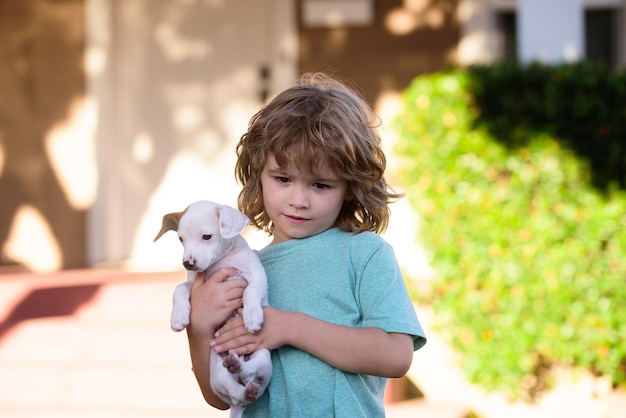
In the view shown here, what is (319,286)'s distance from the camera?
7.25 feet

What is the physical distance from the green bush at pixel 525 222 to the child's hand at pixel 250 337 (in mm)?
3298

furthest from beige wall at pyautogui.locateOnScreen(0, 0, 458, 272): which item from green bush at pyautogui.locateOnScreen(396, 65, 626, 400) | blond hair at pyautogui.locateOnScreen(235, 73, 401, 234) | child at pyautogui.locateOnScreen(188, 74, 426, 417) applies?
child at pyautogui.locateOnScreen(188, 74, 426, 417)

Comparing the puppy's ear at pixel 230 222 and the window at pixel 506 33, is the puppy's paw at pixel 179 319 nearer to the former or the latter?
the puppy's ear at pixel 230 222

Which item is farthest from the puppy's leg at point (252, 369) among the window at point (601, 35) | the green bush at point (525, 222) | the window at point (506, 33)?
the window at point (601, 35)

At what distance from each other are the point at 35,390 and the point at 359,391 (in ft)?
10.3

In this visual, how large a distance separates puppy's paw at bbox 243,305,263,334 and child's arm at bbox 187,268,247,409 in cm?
8

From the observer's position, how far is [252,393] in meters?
2.08

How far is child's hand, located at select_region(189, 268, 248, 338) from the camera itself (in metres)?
2.18

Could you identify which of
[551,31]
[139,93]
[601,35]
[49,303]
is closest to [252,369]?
[49,303]

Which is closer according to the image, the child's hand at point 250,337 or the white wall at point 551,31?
the child's hand at point 250,337

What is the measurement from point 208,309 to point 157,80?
5140mm

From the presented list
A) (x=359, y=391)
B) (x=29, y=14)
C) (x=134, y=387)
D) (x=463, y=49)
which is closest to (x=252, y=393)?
(x=359, y=391)

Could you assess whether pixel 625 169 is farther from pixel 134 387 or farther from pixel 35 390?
pixel 35 390

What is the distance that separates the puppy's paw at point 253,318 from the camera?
210cm
